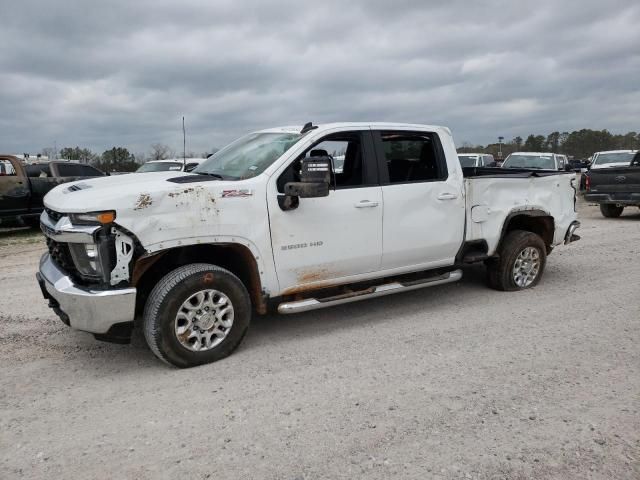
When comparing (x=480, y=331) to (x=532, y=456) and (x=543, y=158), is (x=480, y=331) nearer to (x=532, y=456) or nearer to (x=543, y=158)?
(x=532, y=456)

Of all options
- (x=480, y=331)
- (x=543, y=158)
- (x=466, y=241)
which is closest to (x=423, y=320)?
(x=480, y=331)

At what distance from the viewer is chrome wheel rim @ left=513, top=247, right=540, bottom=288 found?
6.00 metres

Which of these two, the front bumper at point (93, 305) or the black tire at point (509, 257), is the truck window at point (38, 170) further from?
the black tire at point (509, 257)

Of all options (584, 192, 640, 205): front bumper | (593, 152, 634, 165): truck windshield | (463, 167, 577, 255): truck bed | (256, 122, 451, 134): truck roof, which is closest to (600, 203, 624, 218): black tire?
(584, 192, 640, 205): front bumper

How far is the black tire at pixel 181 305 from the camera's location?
12.2 feet

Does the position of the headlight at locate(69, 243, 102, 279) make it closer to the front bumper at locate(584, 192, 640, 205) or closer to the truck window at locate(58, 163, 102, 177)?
the truck window at locate(58, 163, 102, 177)

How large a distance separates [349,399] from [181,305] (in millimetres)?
1431

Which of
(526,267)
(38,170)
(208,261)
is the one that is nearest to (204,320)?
(208,261)

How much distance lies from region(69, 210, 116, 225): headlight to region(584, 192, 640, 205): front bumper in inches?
494

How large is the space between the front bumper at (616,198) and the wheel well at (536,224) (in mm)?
7538

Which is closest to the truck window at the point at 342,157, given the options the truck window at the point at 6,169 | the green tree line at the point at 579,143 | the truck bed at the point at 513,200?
the truck bed at the point at 513,200

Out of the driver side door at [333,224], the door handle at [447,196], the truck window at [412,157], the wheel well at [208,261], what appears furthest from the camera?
the door handle at [447,196]

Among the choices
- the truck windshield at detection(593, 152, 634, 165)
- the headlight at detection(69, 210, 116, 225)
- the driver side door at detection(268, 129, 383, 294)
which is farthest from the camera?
the truck windshield at detection(593, 152, 634, 165)

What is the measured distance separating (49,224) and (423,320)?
137 inches
